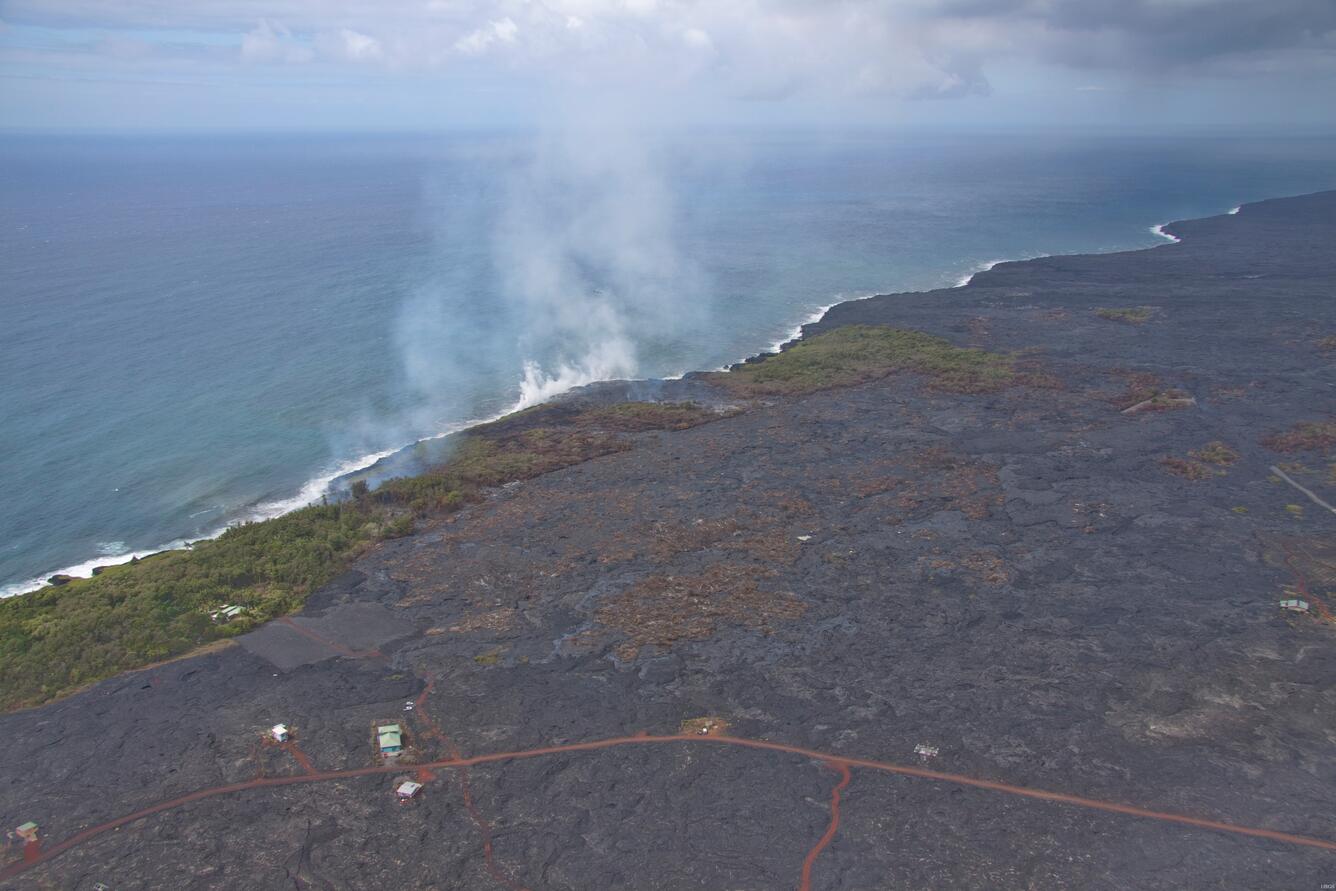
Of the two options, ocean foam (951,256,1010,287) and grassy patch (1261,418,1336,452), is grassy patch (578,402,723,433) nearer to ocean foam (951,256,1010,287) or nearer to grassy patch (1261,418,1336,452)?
grassy patch (1261,418,1336,452)

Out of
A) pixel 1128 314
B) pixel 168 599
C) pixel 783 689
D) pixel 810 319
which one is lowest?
pixel 168 599

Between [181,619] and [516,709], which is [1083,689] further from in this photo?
[181,619]

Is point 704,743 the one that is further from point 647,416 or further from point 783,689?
point 647,416

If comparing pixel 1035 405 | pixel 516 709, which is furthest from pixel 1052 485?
pixel 516 709

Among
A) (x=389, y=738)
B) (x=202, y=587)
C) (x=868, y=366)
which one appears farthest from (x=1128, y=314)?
(x=202, y=587)

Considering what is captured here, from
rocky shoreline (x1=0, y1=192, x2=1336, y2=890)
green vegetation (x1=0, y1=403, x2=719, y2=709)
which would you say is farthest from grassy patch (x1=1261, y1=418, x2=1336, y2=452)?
green vegetation (x1=0, y1=403, x2=719, y2=709)

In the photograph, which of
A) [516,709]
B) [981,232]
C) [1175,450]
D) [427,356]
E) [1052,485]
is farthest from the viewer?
[981,232]

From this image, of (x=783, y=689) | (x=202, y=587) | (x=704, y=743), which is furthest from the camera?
(x=202, y=587)

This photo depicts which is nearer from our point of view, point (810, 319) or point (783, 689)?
point (783, 689)

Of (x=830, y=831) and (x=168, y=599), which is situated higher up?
(x=830, y=831)
